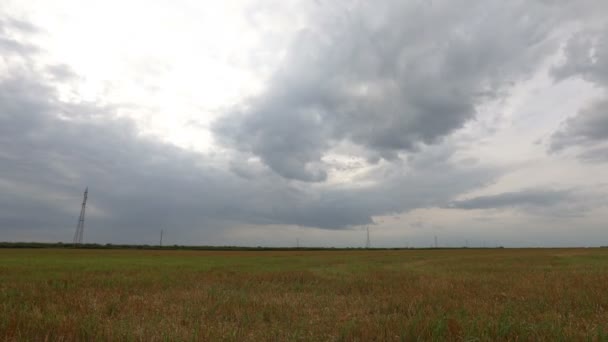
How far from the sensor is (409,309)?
8922mm

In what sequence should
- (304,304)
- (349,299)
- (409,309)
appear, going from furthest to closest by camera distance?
(349,299), (304,304), (409,309)

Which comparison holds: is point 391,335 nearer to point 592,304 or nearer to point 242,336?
point 242,336

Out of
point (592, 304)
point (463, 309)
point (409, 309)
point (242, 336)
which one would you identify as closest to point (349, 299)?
point (409, 309)

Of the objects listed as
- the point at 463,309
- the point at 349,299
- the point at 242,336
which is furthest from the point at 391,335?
the point at 349,299

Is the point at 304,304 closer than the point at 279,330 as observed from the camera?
No

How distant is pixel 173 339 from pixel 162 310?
Answer: 138 inches

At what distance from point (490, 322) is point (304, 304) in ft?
16.3

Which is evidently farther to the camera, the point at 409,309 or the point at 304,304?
the point at 304,304

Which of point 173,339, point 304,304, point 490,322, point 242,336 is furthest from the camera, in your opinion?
point 304,304

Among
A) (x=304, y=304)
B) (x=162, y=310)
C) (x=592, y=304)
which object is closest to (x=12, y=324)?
(x=162, y=310)

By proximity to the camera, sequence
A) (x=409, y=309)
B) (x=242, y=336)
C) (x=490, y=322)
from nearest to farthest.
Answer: (x=242, y=336) → (x=490, y=322) → (x=409, y=309)

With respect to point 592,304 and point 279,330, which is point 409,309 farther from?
point 592,304

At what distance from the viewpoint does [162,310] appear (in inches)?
363

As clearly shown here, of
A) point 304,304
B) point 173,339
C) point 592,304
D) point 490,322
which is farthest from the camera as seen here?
A: point 304,304
